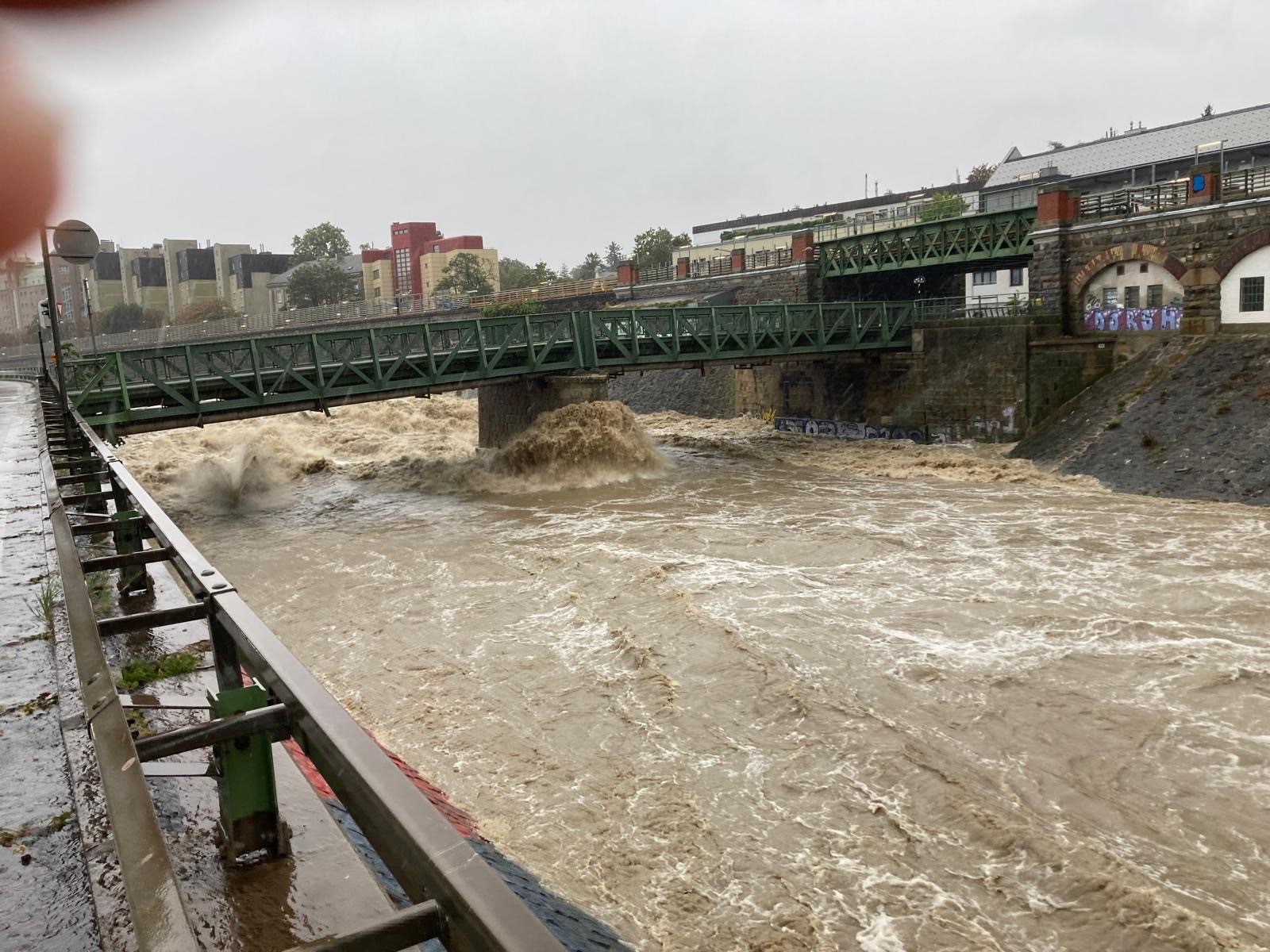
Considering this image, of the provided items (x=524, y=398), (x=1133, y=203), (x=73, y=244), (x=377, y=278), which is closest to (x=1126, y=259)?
(x=1133, y=203)

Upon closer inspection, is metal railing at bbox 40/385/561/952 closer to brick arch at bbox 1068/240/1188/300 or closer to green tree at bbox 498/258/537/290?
brick arch at bbox 1068/240/1188/300

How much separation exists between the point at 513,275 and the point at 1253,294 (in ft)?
262

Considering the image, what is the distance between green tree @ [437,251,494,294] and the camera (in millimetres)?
80062

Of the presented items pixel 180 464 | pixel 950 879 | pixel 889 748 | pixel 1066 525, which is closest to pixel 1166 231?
pixel 1066 525

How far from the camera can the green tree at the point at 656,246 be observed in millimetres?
85812

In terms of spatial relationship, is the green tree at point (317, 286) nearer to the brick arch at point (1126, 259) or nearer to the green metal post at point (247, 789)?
the brick arch at point (1126, 259)

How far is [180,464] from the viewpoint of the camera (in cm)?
3309

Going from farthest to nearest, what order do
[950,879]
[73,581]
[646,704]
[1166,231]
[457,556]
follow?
[1166,231] < [457,556] < [646,704] < [950,879] < [73,581]

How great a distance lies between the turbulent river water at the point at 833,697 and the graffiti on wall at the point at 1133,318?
7193mm

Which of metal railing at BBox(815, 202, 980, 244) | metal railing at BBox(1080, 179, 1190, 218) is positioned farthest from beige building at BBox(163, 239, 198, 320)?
metal railing at BBox(1080, 179, 1190, 218)

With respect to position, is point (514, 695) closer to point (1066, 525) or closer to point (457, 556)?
point (457, 556)

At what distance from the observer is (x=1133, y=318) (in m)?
30.1

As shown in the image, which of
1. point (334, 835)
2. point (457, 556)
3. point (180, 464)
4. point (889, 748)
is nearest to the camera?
point (334, 835)

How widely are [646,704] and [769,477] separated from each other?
18364 mm
